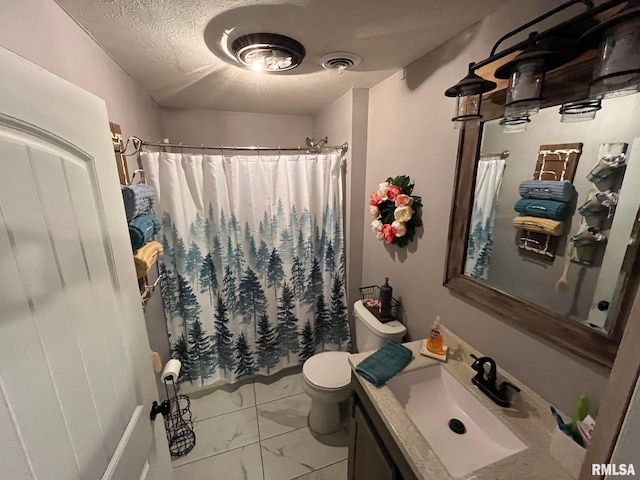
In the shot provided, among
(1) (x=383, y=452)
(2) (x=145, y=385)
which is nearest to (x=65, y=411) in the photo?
(2) (x=145, y=385)

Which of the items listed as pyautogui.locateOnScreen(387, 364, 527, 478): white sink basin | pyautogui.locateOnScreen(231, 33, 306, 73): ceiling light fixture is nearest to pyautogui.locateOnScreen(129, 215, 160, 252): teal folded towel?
pyautogui.locateOnScreen(231, 33, 306, 73): ceiling light fixture

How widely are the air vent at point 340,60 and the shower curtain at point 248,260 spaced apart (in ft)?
2.27

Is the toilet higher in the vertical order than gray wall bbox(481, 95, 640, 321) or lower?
lower

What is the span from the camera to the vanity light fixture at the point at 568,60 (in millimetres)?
574

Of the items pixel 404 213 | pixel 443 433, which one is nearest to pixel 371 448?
pixel 443 433

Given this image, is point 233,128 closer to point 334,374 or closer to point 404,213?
point 404,213

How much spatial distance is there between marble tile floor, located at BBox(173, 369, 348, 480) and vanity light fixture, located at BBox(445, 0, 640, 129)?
201cm

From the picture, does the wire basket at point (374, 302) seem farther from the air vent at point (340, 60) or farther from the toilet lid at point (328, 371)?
the air vent at point (340, 60)

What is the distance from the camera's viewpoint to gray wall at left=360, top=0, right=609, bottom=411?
917mm

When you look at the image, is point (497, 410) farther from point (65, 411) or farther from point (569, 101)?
point (65, 411)

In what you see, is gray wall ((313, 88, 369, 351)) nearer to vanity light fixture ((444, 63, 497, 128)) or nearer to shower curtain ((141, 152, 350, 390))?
shower curtain ((141, 152, 350, 390))

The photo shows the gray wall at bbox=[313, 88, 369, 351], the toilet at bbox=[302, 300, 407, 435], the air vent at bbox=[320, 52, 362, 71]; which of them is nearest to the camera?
the air vent at bbox=[320, 52, 362, 71]

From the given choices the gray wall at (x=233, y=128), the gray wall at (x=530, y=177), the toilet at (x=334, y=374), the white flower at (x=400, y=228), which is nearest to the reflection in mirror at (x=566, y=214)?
the gray wall at (x=530, y=177)

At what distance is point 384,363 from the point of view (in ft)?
3.87
